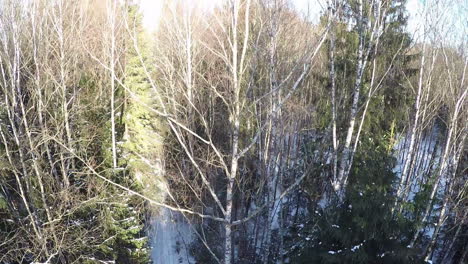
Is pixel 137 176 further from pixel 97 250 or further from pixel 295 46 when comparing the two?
pixel 295 46

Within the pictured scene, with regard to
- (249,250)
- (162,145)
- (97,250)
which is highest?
(162,145)

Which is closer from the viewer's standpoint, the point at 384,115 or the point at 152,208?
the point at 384,115

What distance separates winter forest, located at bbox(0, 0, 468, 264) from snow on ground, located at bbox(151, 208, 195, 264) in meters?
0.10

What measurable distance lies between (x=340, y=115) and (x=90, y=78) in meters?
10.9

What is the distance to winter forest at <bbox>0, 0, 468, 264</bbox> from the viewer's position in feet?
21.7

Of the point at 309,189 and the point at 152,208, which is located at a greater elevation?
the point at 309,189

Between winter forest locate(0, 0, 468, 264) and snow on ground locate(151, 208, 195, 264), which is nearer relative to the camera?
winter forest locate(0, 0, 468, 264)

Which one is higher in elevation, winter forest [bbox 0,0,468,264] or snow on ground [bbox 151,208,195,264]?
winter forest [bbox 0,0,468,264]

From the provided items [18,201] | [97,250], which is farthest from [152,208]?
[18,201]

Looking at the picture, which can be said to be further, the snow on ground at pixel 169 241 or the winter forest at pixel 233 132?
the snow on ground at pixel 169 241

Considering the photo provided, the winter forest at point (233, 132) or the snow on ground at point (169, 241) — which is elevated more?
the winter forest at point (233, 132)

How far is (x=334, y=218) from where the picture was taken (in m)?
7.23

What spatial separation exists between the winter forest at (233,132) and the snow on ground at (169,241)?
10cm

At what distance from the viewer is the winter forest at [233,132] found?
6.63 m
